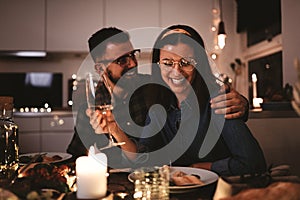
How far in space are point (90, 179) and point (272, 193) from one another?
331mm

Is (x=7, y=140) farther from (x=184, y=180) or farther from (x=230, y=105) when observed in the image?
(x=230, y=105)

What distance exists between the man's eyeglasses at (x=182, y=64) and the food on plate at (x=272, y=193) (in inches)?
26.2

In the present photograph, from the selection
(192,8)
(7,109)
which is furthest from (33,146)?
(7,109)

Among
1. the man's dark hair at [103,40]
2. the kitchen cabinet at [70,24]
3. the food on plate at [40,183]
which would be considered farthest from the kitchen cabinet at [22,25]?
the food on plate at [40,183]

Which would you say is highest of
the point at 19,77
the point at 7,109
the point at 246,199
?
the point at 19,77

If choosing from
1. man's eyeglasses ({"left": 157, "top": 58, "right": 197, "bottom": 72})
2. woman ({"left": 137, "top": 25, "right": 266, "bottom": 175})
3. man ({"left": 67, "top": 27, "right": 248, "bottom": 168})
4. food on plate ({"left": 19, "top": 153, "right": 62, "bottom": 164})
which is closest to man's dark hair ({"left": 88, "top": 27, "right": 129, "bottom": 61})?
man ({"left": 67, "top": 27, "right": 248, "bottom": 168})

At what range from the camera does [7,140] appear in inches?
41.9

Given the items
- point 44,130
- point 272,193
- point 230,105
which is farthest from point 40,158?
point 44,130

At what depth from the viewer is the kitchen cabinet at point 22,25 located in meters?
3.41

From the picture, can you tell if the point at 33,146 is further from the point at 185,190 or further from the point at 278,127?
the point at 185,190

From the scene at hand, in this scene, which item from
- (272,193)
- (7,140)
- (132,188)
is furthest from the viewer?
(7,140)

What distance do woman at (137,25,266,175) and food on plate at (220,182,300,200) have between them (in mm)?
536

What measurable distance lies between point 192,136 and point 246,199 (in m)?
0.70

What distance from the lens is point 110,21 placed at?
3.55m
